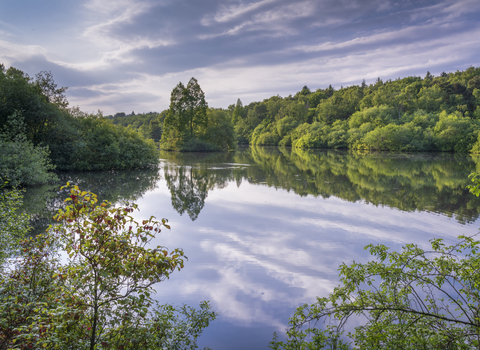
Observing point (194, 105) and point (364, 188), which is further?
point (194, 105)

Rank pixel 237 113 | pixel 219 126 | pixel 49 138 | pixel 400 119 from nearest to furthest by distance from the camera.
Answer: pixel 49 138 → pixel 219 126 → pixel 400 119 → pixel 237 113

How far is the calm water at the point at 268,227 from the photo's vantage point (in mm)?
5238

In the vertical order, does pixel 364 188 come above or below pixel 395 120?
below

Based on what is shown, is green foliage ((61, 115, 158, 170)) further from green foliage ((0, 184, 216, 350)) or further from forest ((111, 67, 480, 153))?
green foliage ((0, 184, 216, 350))

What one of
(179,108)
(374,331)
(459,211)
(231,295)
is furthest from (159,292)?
(179,108)

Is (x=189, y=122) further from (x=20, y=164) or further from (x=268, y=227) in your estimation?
(x=268, y=227)

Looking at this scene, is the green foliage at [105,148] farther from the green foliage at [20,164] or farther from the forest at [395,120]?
the forest at [395,120]

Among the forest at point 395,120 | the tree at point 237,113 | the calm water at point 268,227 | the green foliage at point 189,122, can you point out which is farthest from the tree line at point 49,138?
the tree at point 237,113

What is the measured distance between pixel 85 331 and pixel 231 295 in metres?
2.81

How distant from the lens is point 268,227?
9.58 m

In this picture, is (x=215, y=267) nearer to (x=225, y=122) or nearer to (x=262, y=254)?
(x=262, y=254)

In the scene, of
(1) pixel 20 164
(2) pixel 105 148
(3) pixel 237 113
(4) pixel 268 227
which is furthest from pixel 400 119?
(1) pixel 20 164

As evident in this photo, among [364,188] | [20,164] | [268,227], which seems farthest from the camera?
[364,188]

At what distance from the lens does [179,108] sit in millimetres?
50000
